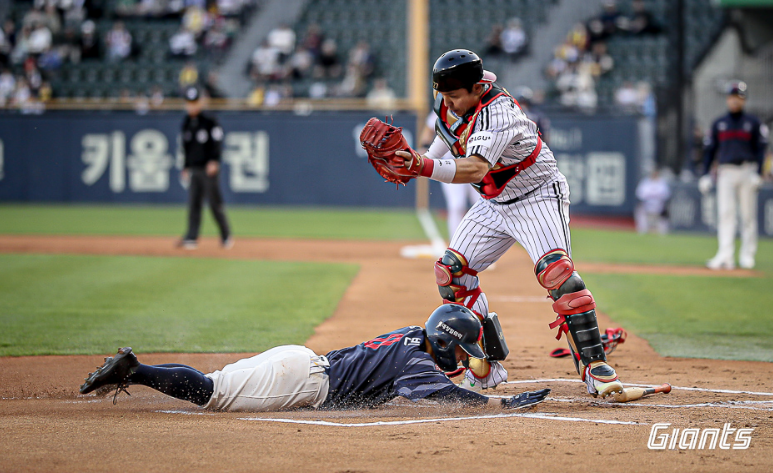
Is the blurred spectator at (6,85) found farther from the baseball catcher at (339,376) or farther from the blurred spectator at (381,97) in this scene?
the baseball catcher at (339,376)

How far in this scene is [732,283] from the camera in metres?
9.66

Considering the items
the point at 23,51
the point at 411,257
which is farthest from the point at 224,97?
the point at 411,257

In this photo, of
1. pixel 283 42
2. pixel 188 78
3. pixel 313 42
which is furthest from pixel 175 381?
pixel 283 42

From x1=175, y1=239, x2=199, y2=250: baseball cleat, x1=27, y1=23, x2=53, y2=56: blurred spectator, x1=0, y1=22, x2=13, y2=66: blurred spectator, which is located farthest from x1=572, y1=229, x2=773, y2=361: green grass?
x1=0, y1=22, x2=13, y2=66: blurred spectator

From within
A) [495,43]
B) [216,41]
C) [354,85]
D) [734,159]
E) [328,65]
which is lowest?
[734,159]

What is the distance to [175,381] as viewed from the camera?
13.1 feet

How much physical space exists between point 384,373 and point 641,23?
2146cm

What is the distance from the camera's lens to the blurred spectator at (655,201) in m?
17.2

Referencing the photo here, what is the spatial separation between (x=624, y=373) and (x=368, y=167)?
616 inches

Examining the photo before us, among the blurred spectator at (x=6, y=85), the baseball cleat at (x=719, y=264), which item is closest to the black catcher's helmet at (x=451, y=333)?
the baseball cleat at (x=719, y=264)

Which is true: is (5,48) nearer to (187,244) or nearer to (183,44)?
(183,44)

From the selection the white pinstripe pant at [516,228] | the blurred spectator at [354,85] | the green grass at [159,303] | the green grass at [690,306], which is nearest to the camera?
the white pinstripe pant at [516,228]

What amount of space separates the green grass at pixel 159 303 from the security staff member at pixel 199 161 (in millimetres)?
1386

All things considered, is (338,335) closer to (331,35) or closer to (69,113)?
(69,113)
